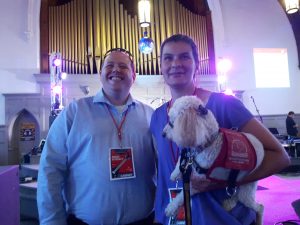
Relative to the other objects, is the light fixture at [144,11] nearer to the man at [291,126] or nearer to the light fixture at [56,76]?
the light fixture at [56,76]

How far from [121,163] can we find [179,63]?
610 mm

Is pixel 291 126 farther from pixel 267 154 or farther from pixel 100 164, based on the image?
pixel 100 164

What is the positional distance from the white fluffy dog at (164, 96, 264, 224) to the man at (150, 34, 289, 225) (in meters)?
0.04

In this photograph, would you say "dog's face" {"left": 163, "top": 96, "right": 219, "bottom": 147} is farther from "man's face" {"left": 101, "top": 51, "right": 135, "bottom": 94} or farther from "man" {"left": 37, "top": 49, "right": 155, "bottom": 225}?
"man's face" {"left": 101, "top": 51, "right": 135, "bottom": 94}

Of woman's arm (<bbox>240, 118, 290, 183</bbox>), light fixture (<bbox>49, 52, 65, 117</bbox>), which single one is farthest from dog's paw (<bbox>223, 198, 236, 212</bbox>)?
light fixture (<bbox>49, 52, 65, 117</bbox>)

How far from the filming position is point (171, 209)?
124 cm

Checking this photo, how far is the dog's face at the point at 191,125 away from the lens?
3.73 ft

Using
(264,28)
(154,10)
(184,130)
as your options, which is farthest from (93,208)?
(264,28)

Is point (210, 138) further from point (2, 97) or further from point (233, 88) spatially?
point (233, 88)

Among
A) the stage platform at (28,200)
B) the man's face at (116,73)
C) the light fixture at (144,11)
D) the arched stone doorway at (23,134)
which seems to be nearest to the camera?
the man's face at (116,73)

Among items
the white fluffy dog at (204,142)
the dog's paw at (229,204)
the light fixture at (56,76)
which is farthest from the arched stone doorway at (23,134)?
the dog's paw at (229,204)

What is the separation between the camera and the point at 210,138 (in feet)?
3.76

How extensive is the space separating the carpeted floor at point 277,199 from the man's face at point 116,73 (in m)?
1.15

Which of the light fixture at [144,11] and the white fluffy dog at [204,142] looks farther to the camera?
the light fixture at [144,11]
